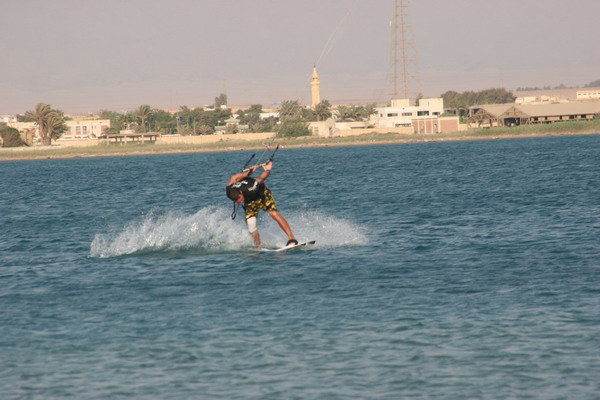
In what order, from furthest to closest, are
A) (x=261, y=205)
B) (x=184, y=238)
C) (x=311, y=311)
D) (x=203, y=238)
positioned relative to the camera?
(x=184, y=238) → (x=203, y=238) → (x=261, y=205) → (x=311, y=311)

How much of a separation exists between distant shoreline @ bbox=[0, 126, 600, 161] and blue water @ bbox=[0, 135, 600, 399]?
429ft

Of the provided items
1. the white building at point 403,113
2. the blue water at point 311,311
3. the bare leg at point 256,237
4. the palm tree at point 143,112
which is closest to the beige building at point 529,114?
the white building at point 403,113

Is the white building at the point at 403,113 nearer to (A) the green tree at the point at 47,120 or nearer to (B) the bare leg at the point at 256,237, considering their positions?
(A) the green tree at the point at 47,120

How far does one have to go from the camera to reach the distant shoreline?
511 feet

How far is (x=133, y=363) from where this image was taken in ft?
37.7

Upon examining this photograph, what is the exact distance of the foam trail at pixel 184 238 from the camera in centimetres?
2169

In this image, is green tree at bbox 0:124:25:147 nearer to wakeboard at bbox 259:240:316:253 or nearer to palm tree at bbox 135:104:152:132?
palm tree at bbox 135:104:152:132

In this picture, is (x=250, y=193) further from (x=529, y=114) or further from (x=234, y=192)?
(x=529, y=114)

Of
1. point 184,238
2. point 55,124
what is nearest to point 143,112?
point 55,124

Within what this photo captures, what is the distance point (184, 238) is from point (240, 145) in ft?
453

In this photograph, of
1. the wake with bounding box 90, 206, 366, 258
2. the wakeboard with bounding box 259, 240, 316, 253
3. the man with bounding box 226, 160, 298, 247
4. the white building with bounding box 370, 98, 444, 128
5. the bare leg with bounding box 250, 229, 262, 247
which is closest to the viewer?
the man with bounding box 226, 160, 298, 247

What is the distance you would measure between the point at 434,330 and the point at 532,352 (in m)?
1.62

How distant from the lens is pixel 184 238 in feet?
73.0

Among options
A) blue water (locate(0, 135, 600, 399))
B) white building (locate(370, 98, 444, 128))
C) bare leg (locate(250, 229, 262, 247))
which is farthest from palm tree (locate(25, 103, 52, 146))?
bare leg (locate(250, 229, 262, 247))
